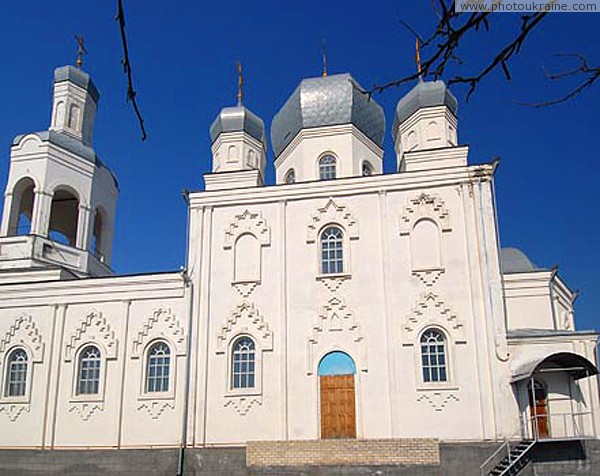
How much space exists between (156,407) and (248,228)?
5.35 meters

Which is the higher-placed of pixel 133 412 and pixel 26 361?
pixel 26 361

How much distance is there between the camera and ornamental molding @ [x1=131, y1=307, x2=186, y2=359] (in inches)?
681

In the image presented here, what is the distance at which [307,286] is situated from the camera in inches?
664

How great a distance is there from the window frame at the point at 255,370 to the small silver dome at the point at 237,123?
23.2 feet

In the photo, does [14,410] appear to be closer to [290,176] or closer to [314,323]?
[314,323]

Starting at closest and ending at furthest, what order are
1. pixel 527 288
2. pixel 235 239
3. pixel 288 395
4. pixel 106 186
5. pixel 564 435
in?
pixel 564 435 < pixel 288 395 < pixel 235 239 < pixel 527 288 < pixel 106 186

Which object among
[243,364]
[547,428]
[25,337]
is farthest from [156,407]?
[547,428]

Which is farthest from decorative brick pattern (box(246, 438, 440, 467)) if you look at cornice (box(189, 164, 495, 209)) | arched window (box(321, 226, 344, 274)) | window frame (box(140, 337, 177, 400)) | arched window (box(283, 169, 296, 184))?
arched window (box(283, 169, 296, 184))

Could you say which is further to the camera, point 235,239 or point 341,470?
point 235,239

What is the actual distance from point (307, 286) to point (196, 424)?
451 centimetres

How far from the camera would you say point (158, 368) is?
1730cm

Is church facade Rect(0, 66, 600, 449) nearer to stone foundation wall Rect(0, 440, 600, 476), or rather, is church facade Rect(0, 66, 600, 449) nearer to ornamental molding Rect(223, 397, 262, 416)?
ornamental molding Rect(223, 397, 262, 416)

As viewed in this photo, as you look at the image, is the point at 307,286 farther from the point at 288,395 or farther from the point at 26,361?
the point at 26,361

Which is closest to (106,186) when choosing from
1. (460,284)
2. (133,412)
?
(133,412)
